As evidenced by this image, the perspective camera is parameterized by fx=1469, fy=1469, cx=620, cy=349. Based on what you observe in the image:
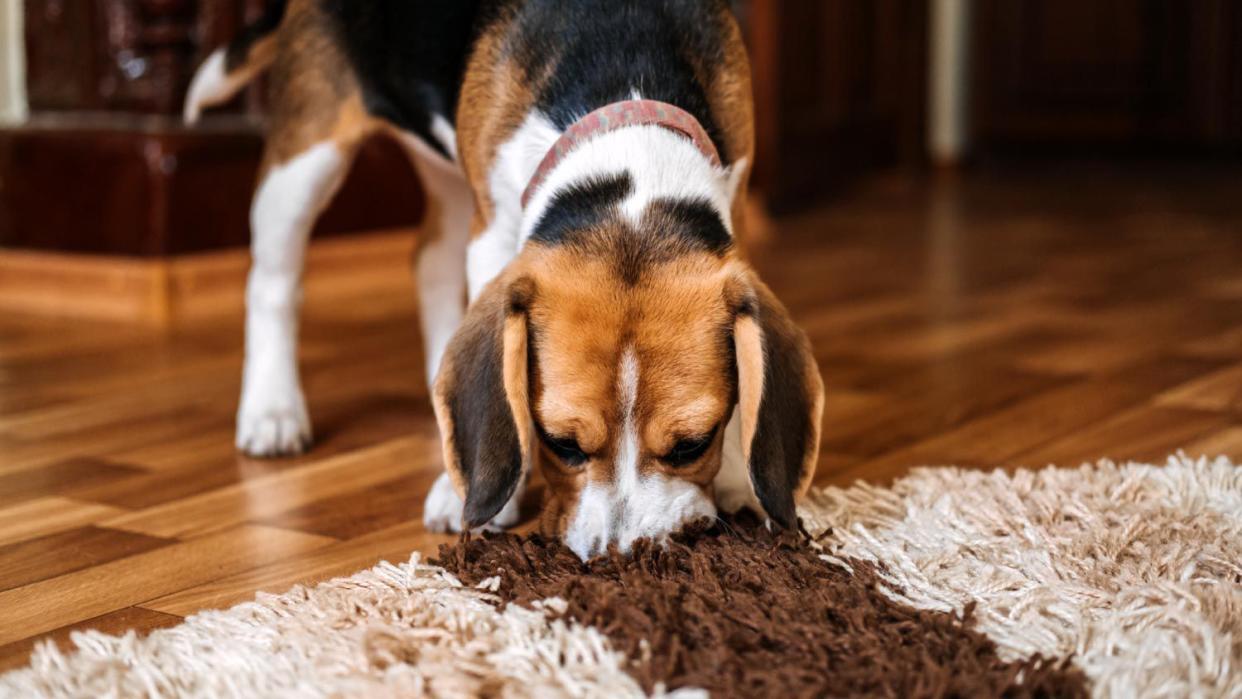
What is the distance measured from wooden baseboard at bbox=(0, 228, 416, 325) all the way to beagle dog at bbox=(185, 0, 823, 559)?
176cm

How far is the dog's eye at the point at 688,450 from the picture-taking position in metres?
1.96

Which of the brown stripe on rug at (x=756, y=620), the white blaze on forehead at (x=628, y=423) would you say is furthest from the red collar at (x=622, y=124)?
the brown stripe on rug at (x=756, y=620)

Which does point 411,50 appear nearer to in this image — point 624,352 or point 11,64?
point 624,352

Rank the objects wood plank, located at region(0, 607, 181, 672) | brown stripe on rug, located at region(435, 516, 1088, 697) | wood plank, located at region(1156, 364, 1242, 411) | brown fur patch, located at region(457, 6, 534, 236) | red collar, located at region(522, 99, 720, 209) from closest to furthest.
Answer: brown stripe on rug, located at region(435, 516, 1088, 697), wood plank, located at region(0, 607, 181, 672), red collar, located at region(522, 99, 720, 209), brown fur patch, located at region(457, 6, 534, 236), wood plank, located at region(1156, 364, 1242, 411)

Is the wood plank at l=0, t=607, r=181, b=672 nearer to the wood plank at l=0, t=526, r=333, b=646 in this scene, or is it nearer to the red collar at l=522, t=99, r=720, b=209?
the wood plank at l=0, t=526, r=333, b=646

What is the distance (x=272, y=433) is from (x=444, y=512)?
2.30ft

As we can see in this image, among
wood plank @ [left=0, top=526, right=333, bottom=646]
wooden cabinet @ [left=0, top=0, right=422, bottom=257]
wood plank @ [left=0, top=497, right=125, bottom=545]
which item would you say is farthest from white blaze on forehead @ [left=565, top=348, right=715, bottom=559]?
wooden cabinet @ [left=0, top=0, right=422, bottom=257]

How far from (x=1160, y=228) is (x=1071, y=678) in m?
5.64

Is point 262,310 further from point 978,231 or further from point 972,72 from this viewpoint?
point 972,72

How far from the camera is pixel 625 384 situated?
1902mm

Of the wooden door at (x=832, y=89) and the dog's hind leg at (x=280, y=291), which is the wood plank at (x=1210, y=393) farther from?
the wooden door at (x=832, y=89)

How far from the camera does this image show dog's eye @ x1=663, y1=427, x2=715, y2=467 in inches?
77.2

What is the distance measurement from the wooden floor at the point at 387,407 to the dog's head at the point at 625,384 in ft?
1.17

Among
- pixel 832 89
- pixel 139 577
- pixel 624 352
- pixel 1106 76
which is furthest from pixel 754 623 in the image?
pixel 1106 76
